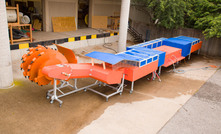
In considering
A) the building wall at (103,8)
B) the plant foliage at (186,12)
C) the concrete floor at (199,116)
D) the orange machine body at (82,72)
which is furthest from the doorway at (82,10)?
the concrete floor at (199,116)

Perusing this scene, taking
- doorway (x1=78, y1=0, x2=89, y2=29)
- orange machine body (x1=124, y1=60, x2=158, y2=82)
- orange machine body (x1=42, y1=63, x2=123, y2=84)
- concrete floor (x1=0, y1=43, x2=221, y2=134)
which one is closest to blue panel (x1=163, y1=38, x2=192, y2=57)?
concrete floor (x1=0, y1=43, x2=221, y2=134)

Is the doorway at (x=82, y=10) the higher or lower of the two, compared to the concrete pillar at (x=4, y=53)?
higher

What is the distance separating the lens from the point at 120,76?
6.98m

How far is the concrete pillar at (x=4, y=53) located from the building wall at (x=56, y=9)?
7.08 meters

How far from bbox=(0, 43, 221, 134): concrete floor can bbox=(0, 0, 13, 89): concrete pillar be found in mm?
385

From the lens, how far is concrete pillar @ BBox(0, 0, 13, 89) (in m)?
6.68

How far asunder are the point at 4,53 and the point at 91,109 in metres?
3.64

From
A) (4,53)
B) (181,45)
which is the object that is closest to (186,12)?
(181,45)

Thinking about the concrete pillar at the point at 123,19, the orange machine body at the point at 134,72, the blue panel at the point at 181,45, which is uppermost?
the concrete pillar at the point at 123,19

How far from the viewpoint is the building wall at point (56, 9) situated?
13.5m

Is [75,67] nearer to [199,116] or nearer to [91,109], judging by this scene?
[91,109]

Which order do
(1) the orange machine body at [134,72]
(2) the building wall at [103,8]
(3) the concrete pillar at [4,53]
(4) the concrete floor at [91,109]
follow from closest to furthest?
1. (4) the concrete floor at [91,109]
2. (3) the concrete pillar at [4,53]
3. (1) the orange machine body at [134,72]
4. (2) the building wall at [103,8]

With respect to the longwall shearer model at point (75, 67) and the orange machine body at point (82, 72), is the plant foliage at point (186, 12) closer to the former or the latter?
the longwall shearer model at point (75, 67)

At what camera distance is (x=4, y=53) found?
6941mm
